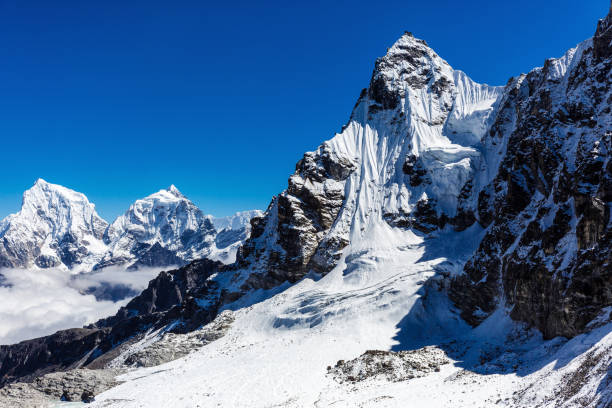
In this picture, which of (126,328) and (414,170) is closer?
(414,170)

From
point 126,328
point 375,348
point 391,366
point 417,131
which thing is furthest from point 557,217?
point 126,328

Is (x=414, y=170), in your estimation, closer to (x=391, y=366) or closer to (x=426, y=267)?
(x=426, y=267)

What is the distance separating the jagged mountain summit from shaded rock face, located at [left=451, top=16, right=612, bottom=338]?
7.6 inches

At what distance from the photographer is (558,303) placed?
36.4 metres

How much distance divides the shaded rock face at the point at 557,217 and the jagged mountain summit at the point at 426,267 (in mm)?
193

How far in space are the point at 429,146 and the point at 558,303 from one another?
198 ft

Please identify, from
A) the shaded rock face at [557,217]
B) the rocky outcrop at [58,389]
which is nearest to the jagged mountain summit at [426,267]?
the shaded rock face at [557,217]

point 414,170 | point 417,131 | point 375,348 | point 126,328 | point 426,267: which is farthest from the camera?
point 126,328

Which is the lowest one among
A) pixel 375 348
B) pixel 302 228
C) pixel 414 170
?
pixel 375 348

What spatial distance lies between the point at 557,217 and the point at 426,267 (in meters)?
25.6

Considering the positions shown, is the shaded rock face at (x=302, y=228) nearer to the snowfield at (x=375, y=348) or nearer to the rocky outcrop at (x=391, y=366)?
the snowfield at (x=375, y=348)

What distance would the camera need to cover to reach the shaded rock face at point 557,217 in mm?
35125

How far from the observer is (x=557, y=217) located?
42188 mm

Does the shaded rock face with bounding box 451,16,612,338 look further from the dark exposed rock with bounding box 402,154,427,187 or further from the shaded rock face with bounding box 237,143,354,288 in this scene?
the shaded rock face with bounding box 237,143,354,288
